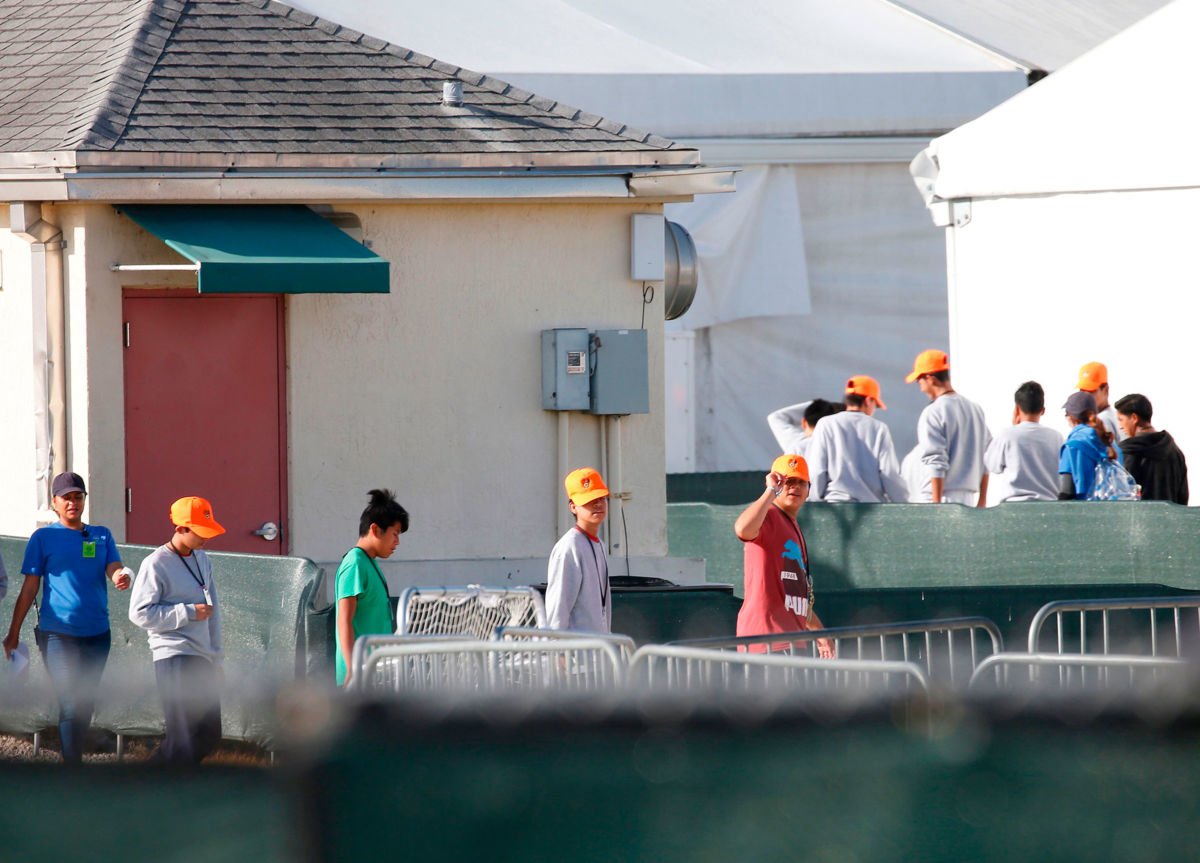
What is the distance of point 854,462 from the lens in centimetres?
1248

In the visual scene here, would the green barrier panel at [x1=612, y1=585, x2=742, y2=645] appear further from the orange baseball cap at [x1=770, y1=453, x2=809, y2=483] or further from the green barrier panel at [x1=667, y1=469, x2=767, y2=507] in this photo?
the green barrier panel at [x1=667, y1=469, x2=767, y2=507]

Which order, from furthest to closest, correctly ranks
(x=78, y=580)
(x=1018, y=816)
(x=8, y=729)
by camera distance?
(x=78, y=580) → (x=8, y=729) → (x=1018, y=816)

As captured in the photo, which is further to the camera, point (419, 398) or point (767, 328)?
point (767, 328)

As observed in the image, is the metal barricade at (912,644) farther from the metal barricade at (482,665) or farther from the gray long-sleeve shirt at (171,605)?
the gray long-sleeve shirt at (171,605)

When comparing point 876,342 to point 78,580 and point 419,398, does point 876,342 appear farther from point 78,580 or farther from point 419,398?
point 78,580

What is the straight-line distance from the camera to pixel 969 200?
52.7 ft

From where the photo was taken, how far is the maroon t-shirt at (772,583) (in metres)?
8.28

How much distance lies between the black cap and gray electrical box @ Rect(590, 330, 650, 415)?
128 inches

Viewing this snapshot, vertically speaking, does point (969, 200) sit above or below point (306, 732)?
above

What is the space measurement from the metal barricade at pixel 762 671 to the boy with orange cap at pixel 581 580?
67cm

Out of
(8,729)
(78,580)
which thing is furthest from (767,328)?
(8,729)

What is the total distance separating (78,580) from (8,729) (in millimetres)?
5149

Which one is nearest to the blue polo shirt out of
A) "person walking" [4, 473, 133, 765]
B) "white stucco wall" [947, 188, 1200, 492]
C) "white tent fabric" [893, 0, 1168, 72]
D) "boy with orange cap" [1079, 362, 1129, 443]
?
"person walking" [4, 473, 133, 765]

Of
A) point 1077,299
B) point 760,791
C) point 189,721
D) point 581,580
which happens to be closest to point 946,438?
point 1077,299
